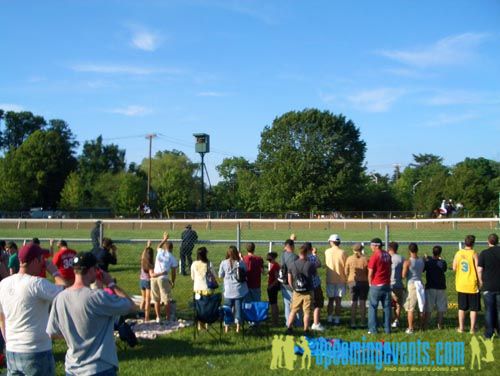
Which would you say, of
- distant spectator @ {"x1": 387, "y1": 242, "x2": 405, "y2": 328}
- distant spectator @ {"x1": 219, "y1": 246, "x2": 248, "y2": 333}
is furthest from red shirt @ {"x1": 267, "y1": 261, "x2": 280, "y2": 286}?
distant spectator @ {"x1": 387, "y1": 242, "x2": 405, "y2": 328}

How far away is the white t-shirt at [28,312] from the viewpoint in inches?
190

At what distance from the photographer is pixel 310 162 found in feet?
230

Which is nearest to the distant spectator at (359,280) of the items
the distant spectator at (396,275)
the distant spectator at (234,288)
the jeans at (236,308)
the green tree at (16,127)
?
the distant spectator at (396,275)

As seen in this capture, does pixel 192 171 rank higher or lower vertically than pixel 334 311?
higher

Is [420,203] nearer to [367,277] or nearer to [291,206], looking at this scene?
[291,206]

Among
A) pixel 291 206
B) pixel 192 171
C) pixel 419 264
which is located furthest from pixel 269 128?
pixel 419 264

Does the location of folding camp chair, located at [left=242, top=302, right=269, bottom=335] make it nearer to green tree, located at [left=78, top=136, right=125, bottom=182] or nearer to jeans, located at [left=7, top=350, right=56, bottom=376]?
jeans, located at [left=7, top=350, right=56, bottom=376]

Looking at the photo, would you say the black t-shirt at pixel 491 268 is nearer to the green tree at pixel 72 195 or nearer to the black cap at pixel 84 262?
the black cap at pixel 84 262

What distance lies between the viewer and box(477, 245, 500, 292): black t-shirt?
9.14 m

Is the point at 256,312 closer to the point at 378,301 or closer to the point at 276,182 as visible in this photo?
the point at 378,301

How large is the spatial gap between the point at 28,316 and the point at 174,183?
72.0 m

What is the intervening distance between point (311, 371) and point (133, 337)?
3.07 m

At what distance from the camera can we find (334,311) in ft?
39.0

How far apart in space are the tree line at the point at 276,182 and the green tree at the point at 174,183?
5.4 inches
